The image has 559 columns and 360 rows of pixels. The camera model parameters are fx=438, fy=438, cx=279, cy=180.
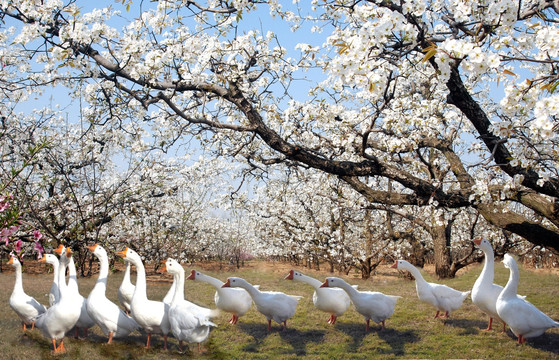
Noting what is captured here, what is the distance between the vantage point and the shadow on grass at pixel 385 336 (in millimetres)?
6242

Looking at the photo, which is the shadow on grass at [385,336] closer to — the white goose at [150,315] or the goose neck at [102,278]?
the white goose at [150,315]

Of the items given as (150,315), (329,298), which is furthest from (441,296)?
(150,315)

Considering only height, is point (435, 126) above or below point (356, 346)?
above

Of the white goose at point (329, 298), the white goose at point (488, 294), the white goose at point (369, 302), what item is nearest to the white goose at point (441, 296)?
the white goose at point (488, 294)

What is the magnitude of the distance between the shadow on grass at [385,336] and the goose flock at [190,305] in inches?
6.8

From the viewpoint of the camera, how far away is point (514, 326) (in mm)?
6328

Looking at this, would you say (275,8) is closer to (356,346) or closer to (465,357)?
(356,346)

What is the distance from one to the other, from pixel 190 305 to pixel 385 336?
121 inches

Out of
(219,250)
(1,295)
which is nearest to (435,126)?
(1,295)

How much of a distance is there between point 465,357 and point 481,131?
3125 mm

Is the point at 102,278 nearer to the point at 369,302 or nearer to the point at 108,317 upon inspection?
the point at 108,317

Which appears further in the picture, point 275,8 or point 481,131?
point 275,8

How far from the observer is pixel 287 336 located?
272 inches

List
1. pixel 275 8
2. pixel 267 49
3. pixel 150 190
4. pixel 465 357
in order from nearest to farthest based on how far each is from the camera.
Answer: pixel 465 357, pixel 275 8, pixel 267 49, pixel 150 190
